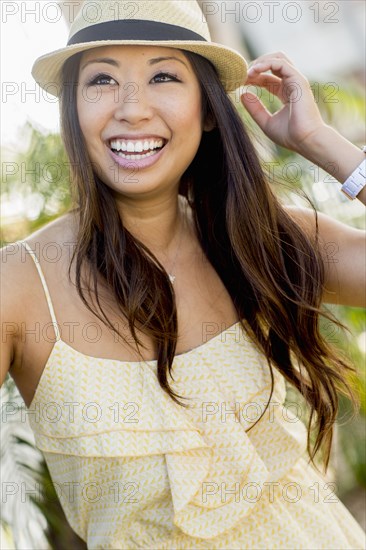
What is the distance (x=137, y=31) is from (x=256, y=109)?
2.01ft

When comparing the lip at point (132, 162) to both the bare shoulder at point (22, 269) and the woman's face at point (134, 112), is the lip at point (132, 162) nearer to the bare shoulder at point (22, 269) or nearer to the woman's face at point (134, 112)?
the woman's face at point (134, 112)

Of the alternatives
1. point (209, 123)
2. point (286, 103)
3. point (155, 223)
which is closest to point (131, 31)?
point (209, 123)

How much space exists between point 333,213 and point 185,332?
4.34 ft

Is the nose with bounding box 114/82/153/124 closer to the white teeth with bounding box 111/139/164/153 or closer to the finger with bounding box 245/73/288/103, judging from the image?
the white teeth with bounding box 111/139/164/153

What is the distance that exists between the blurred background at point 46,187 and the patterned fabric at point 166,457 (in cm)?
61

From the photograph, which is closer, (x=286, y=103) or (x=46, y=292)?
(x=46, y=292)

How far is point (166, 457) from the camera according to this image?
5.78ft

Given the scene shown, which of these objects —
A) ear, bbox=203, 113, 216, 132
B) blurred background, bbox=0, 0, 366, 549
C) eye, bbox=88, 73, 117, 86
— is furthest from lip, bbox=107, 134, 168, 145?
blurred background, bbox=0, 0, 366, 549

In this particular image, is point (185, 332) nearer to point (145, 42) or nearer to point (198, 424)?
point (198, 424)

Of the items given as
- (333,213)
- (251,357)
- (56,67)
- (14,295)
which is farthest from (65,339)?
(333,213)

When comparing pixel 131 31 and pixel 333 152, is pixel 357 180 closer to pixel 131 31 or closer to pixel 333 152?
pixel 333 152

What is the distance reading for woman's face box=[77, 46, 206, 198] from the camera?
1798mm

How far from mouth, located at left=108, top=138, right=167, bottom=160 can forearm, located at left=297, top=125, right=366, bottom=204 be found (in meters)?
0.50

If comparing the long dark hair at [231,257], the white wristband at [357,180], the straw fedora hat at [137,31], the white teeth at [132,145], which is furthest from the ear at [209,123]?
the white wristband at [357,180]
